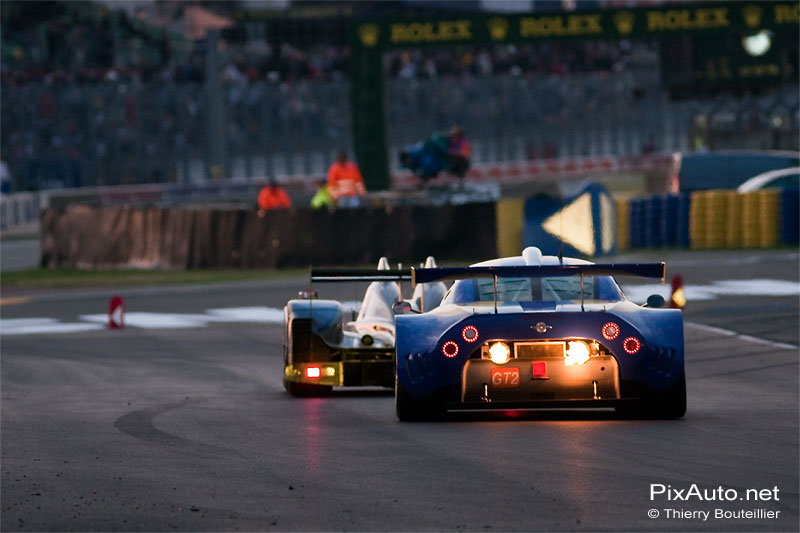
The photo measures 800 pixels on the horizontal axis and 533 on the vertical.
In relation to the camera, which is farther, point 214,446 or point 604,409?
point 604,409

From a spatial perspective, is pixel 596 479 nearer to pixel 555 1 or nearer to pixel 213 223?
pixel 213 223

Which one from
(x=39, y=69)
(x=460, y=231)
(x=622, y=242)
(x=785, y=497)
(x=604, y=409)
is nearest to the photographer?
(x=785, y=497)

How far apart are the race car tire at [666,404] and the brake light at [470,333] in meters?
1.15

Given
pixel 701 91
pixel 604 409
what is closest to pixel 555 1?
pixel 701 91

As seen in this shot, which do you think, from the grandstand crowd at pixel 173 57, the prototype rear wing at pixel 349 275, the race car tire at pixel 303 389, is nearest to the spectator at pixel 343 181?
the grandstand crowd at pixel 173 57

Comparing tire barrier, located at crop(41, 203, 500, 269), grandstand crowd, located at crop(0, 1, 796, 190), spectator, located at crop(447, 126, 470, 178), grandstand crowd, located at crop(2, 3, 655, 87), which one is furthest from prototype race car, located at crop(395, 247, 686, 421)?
grandstand crowd, located at crop(2, 3, 655, 87)

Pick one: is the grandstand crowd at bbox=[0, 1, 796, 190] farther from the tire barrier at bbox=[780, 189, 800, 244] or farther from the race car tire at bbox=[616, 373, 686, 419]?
the race car tire at bbox=[616, 373, 686, 419]

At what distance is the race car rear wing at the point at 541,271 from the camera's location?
428 inches

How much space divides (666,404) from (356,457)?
2.32 meters

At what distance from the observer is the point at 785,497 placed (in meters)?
8.05

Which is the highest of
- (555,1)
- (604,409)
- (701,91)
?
(555,1)

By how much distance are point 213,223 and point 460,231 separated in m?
4.31

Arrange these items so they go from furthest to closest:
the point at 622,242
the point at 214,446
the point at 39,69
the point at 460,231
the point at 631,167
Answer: the point at 631,167 → the point at 39,69 → the point at 622,242 → the point at 460,231 → the point at 214,446

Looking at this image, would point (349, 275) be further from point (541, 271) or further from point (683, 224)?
point (683, 224)
